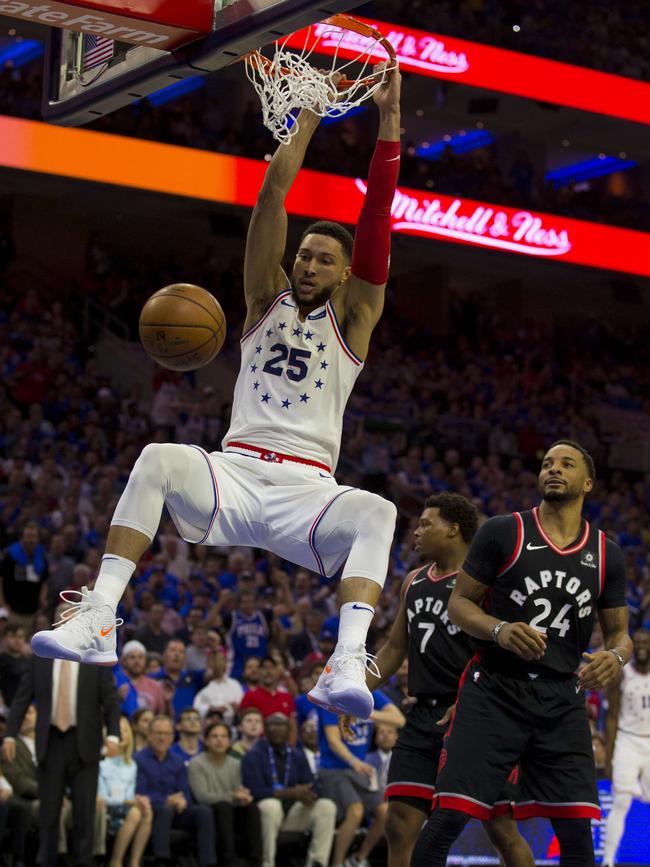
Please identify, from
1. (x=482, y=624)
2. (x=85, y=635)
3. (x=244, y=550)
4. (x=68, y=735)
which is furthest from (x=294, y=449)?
(x=244, y=550)

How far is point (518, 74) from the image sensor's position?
68.2 ft

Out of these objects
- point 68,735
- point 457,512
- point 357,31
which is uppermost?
point 357,31

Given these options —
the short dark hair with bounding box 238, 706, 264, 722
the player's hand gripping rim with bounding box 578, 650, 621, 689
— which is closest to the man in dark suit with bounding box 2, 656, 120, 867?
the short dark hair with bounding box 238, 706, 264, 722

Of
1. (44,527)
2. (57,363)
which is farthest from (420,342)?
(44,527)

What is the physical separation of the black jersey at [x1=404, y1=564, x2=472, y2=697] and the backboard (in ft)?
10.3

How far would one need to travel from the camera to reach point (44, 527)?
1445 cm

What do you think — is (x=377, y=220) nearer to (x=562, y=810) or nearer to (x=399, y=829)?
(x=562, y=810)

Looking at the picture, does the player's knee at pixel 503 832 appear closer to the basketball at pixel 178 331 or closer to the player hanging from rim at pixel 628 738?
the basketball at pixel 178 331

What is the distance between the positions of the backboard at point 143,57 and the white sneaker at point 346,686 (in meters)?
2.39

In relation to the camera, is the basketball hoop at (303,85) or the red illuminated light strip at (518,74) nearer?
the basketball hoop at (303,85)

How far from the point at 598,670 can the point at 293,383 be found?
201 cm

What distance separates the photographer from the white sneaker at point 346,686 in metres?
4.92

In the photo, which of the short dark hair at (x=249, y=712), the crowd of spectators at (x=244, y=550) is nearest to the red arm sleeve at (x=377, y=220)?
the crowd of spectators at (x=244, y=550)

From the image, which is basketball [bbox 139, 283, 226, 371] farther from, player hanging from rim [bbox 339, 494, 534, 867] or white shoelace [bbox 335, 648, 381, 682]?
player hanging from rim [bbox 339, 494, 534, 867]
